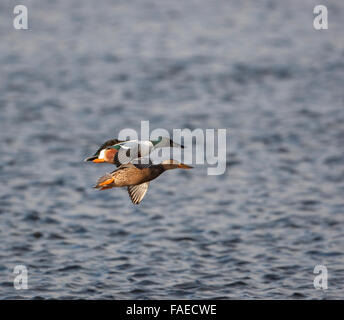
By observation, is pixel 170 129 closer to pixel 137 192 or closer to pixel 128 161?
pixel 137 192

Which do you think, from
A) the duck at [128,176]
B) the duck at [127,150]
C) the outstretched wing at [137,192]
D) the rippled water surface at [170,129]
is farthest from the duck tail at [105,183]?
the rippled water surface at [170,129]

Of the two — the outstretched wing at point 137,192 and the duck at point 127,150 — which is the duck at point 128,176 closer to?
the duck at point 127,150

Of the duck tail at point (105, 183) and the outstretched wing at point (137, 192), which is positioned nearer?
the duck tail at point (105, 183)

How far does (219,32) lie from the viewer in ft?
85.6

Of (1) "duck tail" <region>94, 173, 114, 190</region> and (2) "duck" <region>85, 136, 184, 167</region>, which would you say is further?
(2) "duck" <region>85, 136, 184, 167</region>

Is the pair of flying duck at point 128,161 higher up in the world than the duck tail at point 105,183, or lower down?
higher up

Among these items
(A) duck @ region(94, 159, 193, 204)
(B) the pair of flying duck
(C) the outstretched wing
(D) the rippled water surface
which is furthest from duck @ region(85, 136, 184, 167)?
(D) the rippled water surface

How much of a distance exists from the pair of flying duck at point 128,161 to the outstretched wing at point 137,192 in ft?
1.60

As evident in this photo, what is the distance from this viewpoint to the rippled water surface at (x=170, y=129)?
42.2ft

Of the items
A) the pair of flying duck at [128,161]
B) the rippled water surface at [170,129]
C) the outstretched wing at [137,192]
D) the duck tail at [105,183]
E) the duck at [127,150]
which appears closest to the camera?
the duck tail at [105,183]

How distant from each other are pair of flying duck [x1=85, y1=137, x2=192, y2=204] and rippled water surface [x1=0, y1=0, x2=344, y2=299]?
297 centimetres

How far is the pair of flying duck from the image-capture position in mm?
9359

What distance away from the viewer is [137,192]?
1028cm

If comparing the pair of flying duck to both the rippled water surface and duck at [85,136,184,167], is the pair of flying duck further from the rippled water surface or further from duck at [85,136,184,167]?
the rippled water surface
